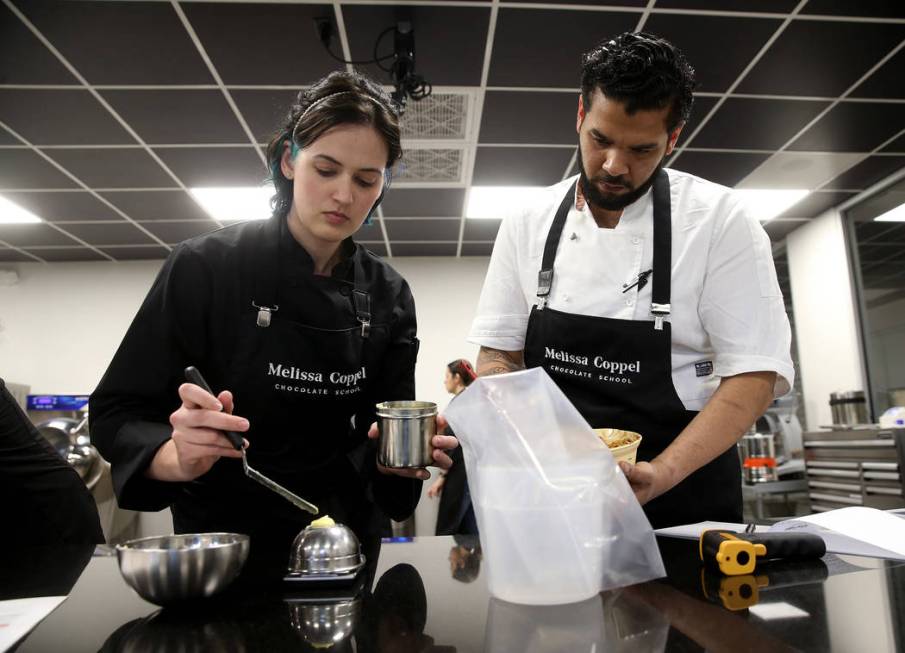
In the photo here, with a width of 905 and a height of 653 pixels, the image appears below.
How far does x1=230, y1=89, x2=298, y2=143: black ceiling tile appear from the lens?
3.60 meters

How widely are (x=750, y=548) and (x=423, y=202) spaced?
462 centimetres

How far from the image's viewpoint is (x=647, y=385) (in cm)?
143

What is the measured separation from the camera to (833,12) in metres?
3.01

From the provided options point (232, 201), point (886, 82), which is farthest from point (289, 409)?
point (232, 201)

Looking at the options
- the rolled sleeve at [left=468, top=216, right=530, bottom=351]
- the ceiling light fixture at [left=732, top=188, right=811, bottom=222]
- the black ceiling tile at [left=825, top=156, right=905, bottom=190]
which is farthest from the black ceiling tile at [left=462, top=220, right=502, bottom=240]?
the rolled sleeve at [left=468, top=216, right=530, bottom=351]

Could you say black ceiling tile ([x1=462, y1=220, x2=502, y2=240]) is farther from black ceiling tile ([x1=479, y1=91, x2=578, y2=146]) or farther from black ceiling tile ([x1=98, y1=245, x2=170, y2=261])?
black ceiling tile ([x1=98, y1=245, x2=170, y2=261])

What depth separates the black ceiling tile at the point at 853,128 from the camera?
12.7 feet

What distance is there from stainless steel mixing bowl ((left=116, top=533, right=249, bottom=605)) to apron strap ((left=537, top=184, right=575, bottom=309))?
3.39 feet

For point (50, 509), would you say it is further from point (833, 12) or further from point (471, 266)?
point (471, 266)

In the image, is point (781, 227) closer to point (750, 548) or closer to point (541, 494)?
point (750, 548)

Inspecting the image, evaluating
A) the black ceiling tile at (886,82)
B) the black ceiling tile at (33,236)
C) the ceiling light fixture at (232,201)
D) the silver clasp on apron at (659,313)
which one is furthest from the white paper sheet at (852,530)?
the black ceiling tile at (33,236)

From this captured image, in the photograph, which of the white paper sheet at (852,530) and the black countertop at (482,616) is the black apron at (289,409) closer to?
the black countertop at (482,616)

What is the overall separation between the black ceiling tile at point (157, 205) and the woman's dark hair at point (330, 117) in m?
3.79

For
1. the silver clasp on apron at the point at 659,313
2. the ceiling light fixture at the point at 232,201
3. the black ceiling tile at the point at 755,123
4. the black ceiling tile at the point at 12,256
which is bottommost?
the silver clasp on apron at the point at 659,313
